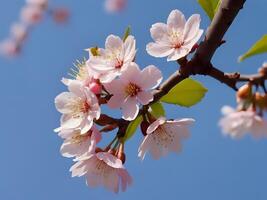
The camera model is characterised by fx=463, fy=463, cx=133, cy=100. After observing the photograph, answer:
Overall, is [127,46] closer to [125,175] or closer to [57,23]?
[125,175]

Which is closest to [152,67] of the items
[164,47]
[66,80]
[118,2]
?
[164,47]

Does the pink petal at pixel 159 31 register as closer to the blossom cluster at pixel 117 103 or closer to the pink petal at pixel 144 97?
the blossom cluster at pixel 117 103

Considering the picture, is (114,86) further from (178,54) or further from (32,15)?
(32,15)

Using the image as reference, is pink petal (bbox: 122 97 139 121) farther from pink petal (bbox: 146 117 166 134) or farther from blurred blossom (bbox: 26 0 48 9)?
blurred blossom (bbox: 26 0 48 9)

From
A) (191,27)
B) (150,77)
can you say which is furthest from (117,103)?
(191,27)

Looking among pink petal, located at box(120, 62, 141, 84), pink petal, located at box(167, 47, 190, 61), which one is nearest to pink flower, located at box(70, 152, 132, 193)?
pink petal, located at box(120, 62, 141, 84)

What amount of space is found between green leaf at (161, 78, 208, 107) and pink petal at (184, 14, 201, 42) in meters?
→ 0.13

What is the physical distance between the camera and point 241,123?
116 cm

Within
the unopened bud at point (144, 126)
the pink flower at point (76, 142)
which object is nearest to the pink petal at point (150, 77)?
the unopened bud at point (144, 126)

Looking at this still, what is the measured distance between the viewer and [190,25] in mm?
1400

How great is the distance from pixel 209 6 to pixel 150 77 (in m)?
0.29

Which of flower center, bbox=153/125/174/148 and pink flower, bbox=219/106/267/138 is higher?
flower center, bbox=153/125/174/148

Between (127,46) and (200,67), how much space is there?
0.29m

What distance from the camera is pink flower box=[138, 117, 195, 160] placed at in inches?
55.2
